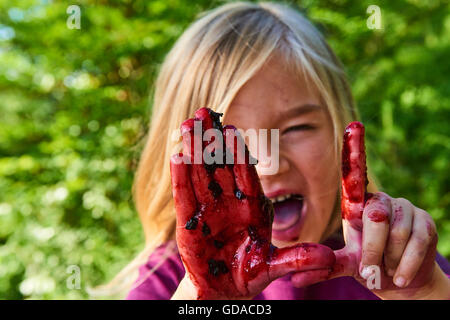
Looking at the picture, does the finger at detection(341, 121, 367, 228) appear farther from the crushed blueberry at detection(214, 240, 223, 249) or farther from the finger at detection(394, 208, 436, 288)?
the crushed blueberry at detection(214, 240, 223, 249)

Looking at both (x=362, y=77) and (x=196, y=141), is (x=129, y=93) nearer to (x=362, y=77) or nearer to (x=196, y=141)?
(x=362, y=77)

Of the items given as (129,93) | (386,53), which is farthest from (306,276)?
(386,53)

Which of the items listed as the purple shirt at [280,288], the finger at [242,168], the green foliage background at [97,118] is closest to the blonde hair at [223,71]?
the purple shirt at [280,288]

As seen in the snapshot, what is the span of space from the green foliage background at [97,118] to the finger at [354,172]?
4.27 ft

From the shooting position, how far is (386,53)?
2256 millimetres

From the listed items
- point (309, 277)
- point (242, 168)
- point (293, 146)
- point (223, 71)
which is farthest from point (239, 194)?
point (223, 71)

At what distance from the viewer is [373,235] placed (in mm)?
530

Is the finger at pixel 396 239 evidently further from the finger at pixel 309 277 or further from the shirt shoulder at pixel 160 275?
the shirt shoulder at pixel 160 275

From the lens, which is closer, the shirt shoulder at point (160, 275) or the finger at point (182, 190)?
the finger at point (182, 190)

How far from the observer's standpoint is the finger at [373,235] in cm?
53

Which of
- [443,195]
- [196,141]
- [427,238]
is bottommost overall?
[443,195]

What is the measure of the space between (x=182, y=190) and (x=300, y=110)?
49 cm
